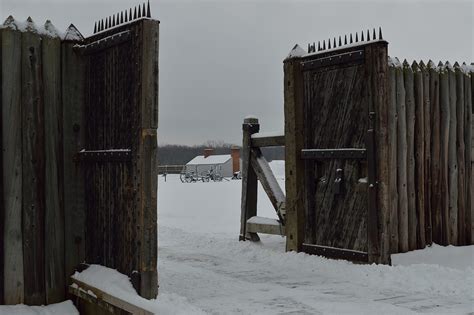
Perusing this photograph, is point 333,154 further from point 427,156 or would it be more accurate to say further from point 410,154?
point 427,156

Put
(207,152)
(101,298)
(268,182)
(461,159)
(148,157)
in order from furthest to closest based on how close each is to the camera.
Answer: (207,152) < (268,182) < (461,159) < (101,298) < (148,157)

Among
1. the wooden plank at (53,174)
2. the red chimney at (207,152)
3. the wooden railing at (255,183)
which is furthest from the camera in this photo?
the red chimney at (207,152)

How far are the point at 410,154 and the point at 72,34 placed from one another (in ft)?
14.3

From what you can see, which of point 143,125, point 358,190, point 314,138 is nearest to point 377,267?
point 358,190

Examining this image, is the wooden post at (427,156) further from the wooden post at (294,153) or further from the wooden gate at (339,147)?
the wooden post at (294,153)

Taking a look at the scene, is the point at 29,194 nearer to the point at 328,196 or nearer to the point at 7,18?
the point at 7,18

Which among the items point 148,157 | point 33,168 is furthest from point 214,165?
point 148,157

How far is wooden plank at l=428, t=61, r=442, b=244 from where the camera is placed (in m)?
7.10

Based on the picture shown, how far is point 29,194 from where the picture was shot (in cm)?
496

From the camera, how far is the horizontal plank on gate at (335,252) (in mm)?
6339

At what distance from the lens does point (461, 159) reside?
740 cm

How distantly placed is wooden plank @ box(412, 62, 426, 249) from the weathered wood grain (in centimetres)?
149

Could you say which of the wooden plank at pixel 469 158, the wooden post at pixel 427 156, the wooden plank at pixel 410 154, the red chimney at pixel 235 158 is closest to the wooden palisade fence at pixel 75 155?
the wooden plank at pixel 410 154

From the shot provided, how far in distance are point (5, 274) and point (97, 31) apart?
2453 millimetres
